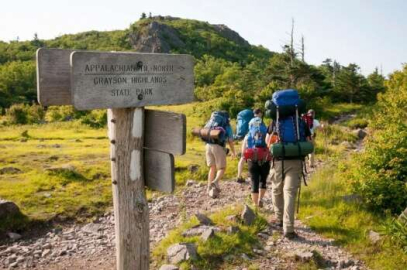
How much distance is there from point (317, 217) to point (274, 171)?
120 cm

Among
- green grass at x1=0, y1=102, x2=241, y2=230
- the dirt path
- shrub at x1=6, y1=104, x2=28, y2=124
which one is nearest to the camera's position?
the dirt path

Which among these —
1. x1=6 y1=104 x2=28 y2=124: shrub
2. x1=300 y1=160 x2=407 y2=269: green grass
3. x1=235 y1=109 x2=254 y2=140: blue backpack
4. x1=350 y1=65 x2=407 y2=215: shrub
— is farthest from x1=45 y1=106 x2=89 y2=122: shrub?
x1=350 y1=65 x2=407 y2=215: shrub

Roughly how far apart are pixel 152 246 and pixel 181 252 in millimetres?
1191

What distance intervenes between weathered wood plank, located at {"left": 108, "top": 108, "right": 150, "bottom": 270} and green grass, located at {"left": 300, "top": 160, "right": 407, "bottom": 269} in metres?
3.72

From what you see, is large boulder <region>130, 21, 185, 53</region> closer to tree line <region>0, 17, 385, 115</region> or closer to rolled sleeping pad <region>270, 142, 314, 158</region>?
tree line <region>0, 17, 385, 115</region>

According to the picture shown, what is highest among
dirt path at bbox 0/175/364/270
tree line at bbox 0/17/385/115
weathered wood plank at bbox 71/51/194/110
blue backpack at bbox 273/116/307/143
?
tree line at bbox 0/17/385/115

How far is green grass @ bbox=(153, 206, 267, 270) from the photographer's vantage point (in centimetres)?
519

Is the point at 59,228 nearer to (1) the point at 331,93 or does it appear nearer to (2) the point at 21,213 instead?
(2) the point at 21,213

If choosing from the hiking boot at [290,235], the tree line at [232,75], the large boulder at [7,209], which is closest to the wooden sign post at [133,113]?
the hiking boot at [290,235]

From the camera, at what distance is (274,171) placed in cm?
634

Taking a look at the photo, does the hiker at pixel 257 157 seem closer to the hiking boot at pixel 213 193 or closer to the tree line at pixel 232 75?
the hiking boot at pixel 213 193

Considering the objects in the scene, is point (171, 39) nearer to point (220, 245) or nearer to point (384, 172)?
point (384, 172)

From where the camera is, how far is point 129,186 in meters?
2.86

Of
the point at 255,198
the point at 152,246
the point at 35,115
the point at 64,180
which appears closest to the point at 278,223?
the point at 255,198
